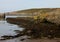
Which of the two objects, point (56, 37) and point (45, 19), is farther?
point (45, 19)

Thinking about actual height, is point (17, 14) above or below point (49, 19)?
below

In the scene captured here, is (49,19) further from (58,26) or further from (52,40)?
(52,40)

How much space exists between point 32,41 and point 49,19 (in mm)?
8846

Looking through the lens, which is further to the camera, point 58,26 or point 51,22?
point 51,22

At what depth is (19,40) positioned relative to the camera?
11.9 meters

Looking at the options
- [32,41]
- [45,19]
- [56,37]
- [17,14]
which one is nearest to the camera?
[32,41]

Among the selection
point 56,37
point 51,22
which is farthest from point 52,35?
point 51,22

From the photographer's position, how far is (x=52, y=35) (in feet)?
43.2

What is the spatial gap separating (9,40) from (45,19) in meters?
9.56

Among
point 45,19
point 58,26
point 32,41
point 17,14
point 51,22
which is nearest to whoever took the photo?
point 32,41

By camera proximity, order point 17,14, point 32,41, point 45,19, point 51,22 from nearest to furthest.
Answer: point 32,41
point 51,22
point 45,19
point 17,14

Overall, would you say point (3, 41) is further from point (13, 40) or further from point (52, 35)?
point (52, 35)

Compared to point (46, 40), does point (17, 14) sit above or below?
below

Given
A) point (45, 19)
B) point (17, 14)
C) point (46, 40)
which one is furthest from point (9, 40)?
point (17, 14)
